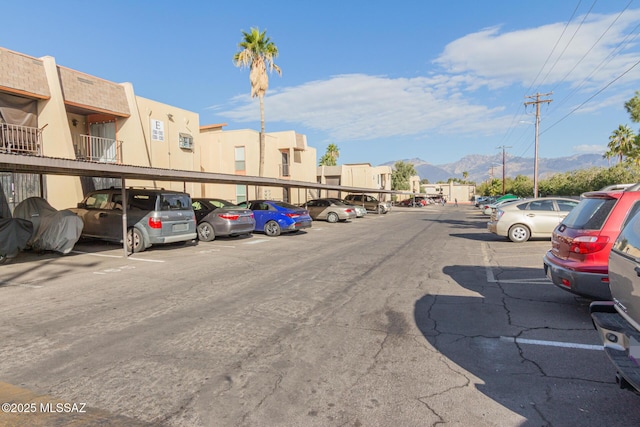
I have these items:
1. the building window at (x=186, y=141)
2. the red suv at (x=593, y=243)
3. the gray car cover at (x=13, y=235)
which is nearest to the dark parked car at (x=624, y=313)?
the red suv at (x=593, y=243)

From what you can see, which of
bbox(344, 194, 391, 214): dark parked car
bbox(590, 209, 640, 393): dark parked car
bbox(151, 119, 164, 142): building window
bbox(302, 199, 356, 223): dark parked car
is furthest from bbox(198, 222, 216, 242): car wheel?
bbox(344, 194, 391, 214): dark parked car

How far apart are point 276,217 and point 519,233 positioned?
9.24m

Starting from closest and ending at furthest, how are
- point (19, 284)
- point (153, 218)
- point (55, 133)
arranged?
point (19, 284)
point (153, 218)
point (55, 133)

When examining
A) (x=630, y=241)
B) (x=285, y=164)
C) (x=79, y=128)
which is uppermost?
(x=79, y=128)

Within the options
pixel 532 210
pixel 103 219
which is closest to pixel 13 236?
pixel 103 219

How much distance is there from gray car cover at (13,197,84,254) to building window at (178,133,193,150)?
10207 mm

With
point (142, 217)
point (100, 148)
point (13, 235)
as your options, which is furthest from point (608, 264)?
point (100, 148)

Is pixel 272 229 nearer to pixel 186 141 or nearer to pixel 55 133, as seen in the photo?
pixel 186 141

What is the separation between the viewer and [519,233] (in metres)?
13.0

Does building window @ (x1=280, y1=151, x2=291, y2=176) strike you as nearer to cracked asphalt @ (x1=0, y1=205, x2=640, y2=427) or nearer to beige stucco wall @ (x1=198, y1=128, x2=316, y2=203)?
beige stucco wall @ (x1=198, y1=128, x2=316, y2=203)

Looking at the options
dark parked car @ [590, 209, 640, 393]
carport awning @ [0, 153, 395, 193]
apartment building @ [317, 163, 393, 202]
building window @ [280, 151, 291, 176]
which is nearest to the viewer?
dark parked car @ [590, 209, 640, 393]

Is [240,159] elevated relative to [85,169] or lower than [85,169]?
elevated

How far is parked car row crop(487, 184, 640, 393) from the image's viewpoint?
8.61 feet

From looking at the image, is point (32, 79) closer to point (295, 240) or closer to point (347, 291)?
point (295, 240)
